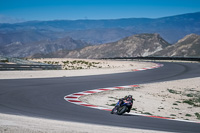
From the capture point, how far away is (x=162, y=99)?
635 inches

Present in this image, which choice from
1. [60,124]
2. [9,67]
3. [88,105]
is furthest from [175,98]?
[9,67]

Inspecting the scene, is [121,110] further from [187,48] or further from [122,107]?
[187,48]

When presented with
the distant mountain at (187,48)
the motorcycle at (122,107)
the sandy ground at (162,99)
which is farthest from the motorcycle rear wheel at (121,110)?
the distant mountain at (187,48)

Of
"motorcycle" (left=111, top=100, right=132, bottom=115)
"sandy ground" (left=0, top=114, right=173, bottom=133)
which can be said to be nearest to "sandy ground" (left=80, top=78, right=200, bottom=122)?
"motorcycle" (left=111, top=100, right=132, bottom=115)

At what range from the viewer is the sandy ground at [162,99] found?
42.1 feet

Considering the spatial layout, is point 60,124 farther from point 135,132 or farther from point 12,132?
point 135,132

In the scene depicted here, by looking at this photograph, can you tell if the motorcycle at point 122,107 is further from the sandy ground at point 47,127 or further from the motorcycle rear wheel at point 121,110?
the sandy ground at point 47,127

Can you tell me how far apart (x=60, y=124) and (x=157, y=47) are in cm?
18434

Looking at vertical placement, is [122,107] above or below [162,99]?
above

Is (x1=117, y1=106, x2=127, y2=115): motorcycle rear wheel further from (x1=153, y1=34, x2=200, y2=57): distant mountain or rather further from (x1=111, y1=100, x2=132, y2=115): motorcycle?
(x1=153, y1=34, x2=200, y2=57): distant mountain

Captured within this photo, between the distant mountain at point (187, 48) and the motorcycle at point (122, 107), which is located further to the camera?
the distant mountain at point (187, 48)

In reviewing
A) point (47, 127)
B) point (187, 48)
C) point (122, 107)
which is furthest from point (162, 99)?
point (187, 48)

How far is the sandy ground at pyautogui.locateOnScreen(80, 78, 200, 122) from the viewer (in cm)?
1282

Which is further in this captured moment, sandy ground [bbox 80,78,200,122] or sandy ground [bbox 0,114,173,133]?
sandy ground [bbox 80,78,200,122]
